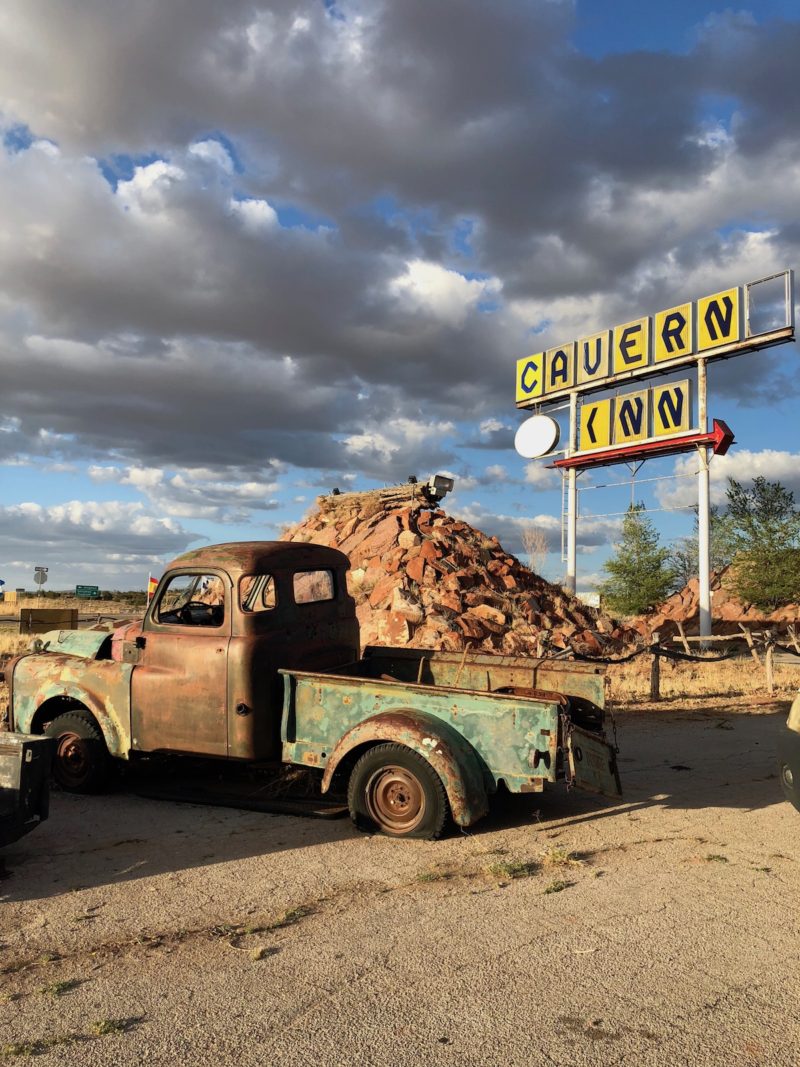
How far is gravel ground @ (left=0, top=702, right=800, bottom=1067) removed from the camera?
3312 mm

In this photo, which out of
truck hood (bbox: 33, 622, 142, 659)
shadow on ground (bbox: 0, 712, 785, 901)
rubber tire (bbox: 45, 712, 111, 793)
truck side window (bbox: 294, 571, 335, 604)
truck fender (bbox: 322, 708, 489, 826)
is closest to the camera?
shadow on ground (bbox: 0, 712, 785, 901)

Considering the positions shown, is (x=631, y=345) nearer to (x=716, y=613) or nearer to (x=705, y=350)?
(x=705, y=350)

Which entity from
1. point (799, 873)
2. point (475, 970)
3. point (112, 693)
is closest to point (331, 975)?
point (475, 970)

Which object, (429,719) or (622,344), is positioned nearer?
(429,719)

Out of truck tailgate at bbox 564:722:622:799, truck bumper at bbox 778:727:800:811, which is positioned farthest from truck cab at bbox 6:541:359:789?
truck bumper at bbox 778:727:800:811

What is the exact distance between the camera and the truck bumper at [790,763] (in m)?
5.54

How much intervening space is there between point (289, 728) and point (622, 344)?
74.4ft

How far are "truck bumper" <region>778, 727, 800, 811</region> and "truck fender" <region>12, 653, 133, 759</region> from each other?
17.2ft

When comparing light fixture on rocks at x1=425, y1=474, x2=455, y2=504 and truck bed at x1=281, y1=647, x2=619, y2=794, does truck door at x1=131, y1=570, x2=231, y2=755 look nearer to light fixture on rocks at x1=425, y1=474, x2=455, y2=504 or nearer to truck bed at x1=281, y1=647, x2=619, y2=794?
truck bed at x1=281, y1=647, x2=619, y2=794

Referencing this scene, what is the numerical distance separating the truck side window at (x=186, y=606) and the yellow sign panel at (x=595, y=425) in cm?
2108

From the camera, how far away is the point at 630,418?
85.8 ft

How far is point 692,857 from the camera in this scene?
5789mm

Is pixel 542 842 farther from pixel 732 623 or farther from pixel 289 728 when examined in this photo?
pixel 732 623

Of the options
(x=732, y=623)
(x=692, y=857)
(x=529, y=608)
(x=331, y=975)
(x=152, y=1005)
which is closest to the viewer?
(x=152, y=1005)
